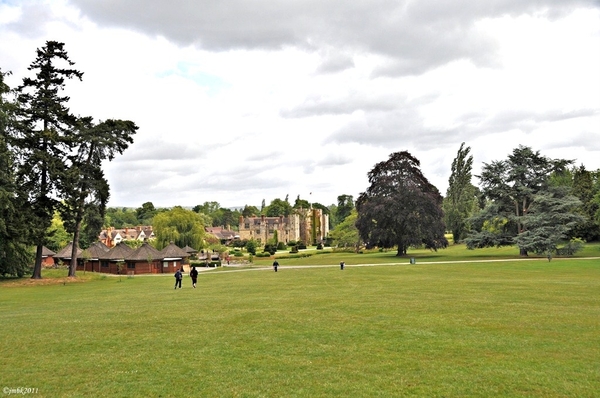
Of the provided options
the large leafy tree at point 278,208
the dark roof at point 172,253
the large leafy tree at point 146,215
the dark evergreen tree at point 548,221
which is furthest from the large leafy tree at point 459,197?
the large leafy tree at point 146,215

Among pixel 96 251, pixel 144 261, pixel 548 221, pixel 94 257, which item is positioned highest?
pixel 548 221

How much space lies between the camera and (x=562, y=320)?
17.7 m

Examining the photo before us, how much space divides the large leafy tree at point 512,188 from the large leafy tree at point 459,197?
21.8m

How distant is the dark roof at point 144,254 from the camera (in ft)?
188

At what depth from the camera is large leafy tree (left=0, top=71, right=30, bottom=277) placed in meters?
35.9

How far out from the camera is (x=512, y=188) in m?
61.3

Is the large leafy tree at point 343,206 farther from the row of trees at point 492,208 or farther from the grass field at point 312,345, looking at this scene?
the grass field at point 312,345

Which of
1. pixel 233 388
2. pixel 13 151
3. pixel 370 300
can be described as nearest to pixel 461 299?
pixel 370 300

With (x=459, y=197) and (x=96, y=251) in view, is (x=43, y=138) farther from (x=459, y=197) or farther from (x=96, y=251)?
(x=459, y=197)

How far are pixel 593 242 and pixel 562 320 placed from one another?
68802 millimetres

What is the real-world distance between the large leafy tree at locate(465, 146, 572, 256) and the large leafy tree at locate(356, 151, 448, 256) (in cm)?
550

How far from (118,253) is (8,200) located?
85.9 feet

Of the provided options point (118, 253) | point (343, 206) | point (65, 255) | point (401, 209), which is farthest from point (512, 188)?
point (343, 206)

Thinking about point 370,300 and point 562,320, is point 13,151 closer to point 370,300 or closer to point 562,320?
point 370,300
